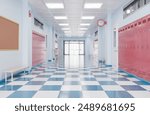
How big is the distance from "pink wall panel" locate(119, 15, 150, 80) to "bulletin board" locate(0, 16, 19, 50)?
164 inches

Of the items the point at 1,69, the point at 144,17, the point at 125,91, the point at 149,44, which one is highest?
the point at 144,17

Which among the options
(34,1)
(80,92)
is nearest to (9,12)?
(34,1)

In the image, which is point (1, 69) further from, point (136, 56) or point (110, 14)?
point (110, 14)

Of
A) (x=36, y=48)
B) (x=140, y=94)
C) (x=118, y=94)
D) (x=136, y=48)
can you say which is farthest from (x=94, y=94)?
(x=36, y=48)

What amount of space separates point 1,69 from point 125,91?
3.58 metres

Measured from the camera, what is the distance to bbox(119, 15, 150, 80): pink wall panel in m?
5.26

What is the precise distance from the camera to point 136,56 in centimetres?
613

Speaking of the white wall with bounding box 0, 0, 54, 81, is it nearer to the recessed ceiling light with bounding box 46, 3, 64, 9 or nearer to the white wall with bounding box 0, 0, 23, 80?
the white wall with bounding box 0, 0, 23, 80

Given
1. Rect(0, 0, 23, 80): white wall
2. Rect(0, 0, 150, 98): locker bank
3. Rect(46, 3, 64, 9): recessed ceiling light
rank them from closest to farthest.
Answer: Rect(0, 0, 150, 98): locker bank → Rect(0, 0, 23, 80): white wall → Rect(46, 3, 64, 9): recessed ceiling light

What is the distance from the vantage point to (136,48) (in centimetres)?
611

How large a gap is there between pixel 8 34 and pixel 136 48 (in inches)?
166

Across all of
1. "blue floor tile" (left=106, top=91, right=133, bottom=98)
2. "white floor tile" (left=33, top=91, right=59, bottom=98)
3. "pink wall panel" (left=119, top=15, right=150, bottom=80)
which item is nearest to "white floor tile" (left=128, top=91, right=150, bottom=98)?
"blue floor tile" (left=106, top=91, right=133, bottom=98)

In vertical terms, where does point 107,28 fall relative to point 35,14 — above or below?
below

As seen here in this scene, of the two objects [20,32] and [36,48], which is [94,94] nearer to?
[20,32]
